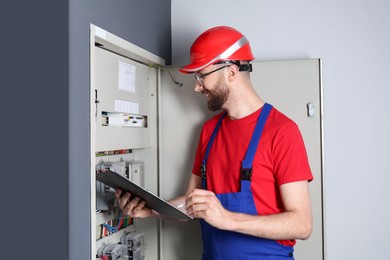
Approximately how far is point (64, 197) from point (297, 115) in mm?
1313

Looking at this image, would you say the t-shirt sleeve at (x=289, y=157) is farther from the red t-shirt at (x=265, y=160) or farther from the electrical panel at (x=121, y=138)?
the electrical panel at (x=121, y=138)

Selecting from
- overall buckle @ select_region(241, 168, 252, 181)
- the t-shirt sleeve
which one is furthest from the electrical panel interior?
the t-shirt sleeve

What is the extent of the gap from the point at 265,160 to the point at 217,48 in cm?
54

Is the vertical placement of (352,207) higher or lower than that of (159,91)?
lower

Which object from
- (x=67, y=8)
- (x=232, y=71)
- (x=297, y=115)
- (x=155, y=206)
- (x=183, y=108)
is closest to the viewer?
(x=67, y=8)

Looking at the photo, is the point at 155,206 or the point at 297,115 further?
the point at 297,115

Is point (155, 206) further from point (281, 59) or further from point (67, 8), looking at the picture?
point (281, 59)

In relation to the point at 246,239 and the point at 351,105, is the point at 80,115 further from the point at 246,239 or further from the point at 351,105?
the point at 351,105

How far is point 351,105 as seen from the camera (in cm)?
248

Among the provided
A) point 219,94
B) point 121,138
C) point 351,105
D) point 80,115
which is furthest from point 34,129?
point 351,105

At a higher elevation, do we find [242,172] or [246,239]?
[242,172]

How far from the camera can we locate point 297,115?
2301 mm

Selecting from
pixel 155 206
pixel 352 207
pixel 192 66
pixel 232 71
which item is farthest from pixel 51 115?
pixel 352 207

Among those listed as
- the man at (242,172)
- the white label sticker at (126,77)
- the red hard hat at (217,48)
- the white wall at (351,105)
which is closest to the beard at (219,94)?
the man at (242,172)
